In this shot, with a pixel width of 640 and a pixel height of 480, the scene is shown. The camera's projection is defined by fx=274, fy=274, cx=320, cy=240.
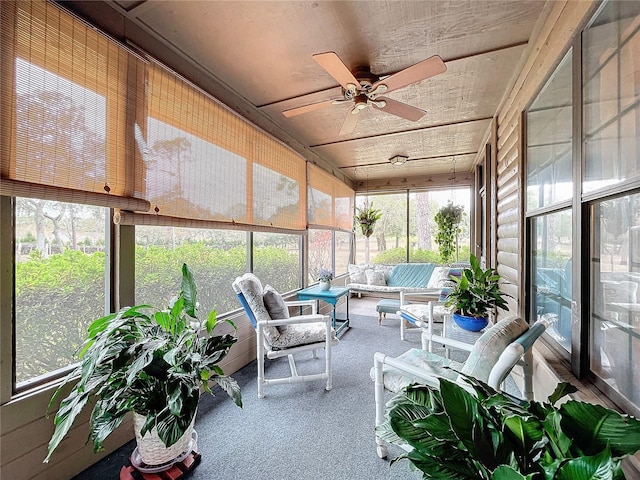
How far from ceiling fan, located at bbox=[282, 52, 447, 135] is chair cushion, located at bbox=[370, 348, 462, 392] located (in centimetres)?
192

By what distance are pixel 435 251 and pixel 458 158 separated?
A: 6.74 ft

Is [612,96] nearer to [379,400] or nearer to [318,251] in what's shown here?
[379,400]

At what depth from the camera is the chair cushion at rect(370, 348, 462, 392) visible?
1683 millimetres

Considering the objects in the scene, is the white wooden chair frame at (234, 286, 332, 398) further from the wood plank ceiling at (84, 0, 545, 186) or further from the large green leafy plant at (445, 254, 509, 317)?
the wood plank ceiling at (84, 0, 545, 186)

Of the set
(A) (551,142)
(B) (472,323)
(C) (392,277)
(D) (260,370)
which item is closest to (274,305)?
(D) (260,370)

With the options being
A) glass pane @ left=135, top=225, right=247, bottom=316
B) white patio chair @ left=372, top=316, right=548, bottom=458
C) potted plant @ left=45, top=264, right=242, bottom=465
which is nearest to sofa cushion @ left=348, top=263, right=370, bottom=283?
glass pane @ left=135, top=225, right=247, bottom=316

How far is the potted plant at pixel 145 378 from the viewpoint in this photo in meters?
1.28

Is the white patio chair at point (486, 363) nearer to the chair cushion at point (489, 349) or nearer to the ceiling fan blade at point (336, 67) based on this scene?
the chair cushion at point (489, 349)

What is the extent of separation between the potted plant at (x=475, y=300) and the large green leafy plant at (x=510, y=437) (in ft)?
3.70

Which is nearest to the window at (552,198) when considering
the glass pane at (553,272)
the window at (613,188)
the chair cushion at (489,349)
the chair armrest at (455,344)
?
the glass pane at (553,272)

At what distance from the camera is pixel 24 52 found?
1.31 m

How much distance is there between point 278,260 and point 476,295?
2.43 metres

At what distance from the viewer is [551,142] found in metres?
1.87

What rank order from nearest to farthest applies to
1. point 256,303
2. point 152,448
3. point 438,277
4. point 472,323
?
point 152,448
point 472,323
point 256,303
point 438,277
